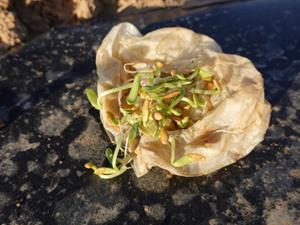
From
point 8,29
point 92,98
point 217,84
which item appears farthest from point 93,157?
point 8,29

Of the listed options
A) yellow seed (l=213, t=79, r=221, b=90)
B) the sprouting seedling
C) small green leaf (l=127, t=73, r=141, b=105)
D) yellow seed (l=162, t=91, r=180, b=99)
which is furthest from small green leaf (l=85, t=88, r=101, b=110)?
yellow seed (l=213, t=79, r=221, b=90)

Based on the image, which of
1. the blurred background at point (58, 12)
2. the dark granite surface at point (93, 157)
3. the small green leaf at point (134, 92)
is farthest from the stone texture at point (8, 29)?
the small green leaf at point (134, 92)

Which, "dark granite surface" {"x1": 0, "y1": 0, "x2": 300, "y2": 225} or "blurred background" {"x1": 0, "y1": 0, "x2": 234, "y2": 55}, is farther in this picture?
"blurred background" {"x1": 0, "y1": 0, "x2": 234, "y2": 55}

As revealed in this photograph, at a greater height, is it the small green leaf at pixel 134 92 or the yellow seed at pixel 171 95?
the small green leaf at pixel 134 92

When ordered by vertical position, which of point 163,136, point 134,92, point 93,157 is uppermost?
point 134,92

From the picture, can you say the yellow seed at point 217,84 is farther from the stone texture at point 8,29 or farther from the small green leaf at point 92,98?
the stone texture at point 8,29

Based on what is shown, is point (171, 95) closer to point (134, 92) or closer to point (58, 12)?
point (134, 92)

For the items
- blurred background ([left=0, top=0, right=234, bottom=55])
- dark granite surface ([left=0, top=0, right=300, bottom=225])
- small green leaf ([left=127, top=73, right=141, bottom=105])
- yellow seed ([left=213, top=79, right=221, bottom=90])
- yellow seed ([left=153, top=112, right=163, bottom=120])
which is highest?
small green leaf ([left=127, top=73, right=141, bottom=105])

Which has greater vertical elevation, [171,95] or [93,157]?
[171,95]

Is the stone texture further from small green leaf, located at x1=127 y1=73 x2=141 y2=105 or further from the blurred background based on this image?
small green leaf, located at x1=127 y1=73 x2=141 y2=105
